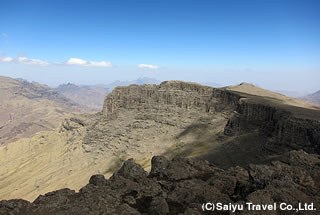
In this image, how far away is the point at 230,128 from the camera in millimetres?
93375

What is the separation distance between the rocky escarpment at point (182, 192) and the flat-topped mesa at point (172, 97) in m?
79.5

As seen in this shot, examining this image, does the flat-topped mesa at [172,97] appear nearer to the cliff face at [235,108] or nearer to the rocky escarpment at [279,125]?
the cliff face at [235,108]

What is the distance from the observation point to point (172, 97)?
126625 millimetres

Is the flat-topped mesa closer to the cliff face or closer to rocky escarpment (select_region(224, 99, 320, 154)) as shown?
the cliff face

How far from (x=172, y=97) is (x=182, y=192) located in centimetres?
10052

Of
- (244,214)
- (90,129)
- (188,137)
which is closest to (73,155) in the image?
(90,129)

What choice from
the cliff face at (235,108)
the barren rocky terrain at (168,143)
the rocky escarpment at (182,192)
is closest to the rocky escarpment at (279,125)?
the cliff face at (235,108)

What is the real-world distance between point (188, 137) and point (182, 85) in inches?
1305

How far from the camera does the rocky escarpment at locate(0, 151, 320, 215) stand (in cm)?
2230

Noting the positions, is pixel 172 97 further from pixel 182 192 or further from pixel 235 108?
pixel 182 192

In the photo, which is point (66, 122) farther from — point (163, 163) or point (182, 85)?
point (163, 163)

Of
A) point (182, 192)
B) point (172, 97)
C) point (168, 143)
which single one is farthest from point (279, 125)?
point (172, 97)

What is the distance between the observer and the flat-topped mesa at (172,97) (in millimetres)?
113750

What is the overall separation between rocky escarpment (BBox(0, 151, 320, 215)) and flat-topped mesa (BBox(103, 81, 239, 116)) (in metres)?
79.5
